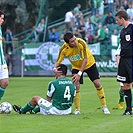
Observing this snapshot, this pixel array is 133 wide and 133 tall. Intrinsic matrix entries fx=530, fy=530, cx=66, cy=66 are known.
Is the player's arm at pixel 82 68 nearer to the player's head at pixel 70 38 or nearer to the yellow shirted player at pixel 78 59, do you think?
the yellow shirted player at pixel 78 59

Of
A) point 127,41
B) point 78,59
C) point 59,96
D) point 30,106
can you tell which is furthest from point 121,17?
point 30,106

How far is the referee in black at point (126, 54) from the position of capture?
38.4ft

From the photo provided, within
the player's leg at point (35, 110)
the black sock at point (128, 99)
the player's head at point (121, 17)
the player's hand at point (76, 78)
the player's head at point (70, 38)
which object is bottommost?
the player's leg at point (35, 110)

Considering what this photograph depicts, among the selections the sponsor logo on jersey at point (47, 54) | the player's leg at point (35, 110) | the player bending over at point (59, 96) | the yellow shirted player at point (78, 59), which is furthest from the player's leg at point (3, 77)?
the sponsor logo on jersey at point (47, 54)

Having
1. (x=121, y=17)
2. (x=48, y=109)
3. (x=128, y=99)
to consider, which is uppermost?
(x=121, y=17)

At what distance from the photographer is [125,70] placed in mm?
11891

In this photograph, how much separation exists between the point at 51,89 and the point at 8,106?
58.1 inches

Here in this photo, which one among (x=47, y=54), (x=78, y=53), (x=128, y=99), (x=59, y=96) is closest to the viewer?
(x=59, y=96)

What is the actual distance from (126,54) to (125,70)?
0.36 metres

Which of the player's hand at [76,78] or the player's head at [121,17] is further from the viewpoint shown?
the player's hand at [76,78]

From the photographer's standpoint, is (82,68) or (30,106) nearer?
(30,106)

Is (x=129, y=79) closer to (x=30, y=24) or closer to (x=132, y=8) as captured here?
(x=132, y=8)

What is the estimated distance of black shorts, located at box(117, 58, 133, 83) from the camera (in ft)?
38.7

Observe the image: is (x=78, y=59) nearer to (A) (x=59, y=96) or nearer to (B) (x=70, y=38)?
(B) (x=70, y=38)
